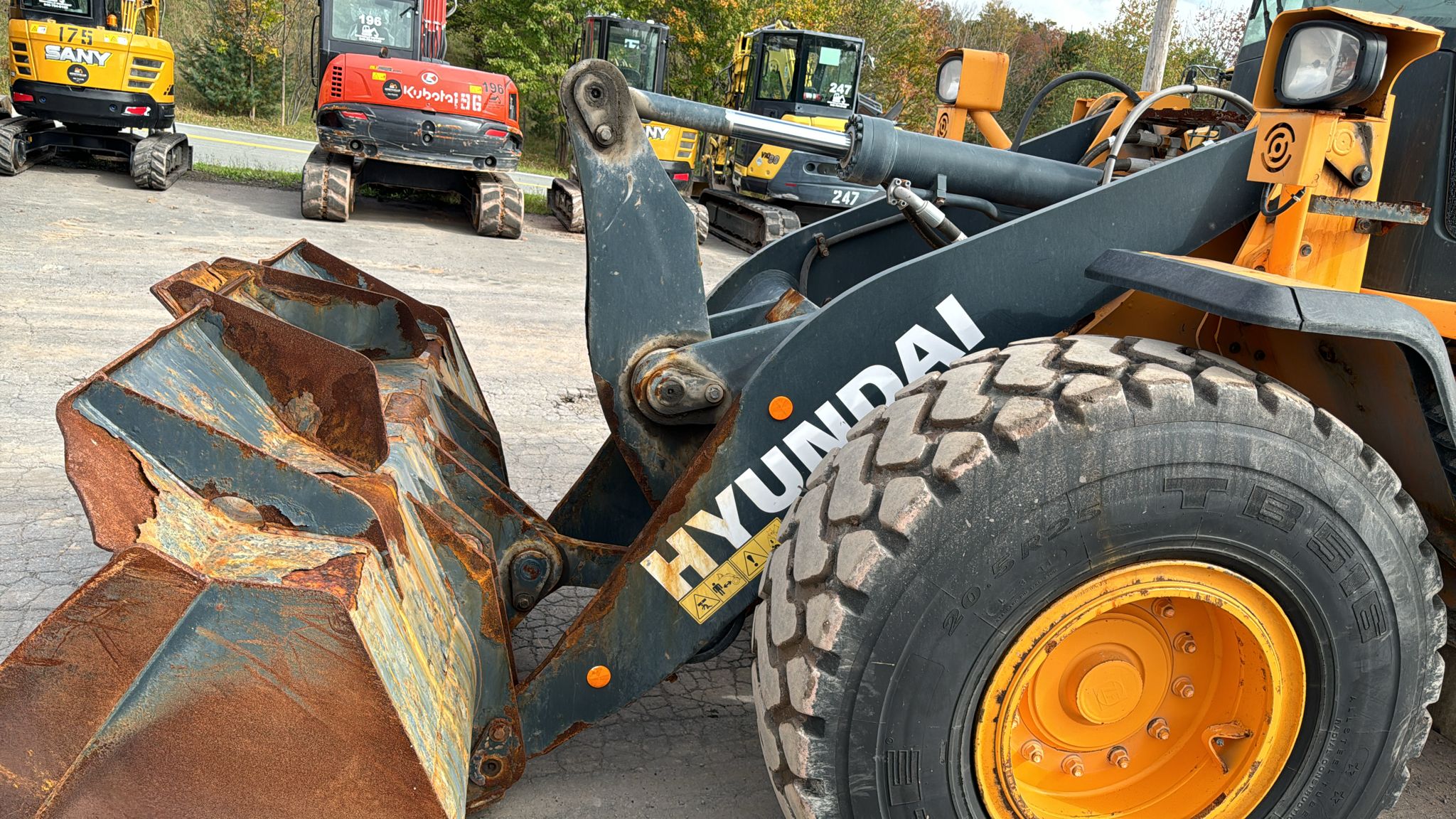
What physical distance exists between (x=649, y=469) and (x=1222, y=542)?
4.13 feet

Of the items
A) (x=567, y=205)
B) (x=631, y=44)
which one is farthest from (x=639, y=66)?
(x=567, y=205)

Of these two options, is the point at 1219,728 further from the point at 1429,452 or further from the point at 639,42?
the point at 639,42

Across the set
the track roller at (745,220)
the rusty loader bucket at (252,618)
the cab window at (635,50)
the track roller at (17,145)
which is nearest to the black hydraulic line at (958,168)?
the rusty loader bucket at (252,618)

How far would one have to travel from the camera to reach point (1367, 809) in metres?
2.20

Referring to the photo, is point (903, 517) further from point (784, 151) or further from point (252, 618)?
point (784, 151)

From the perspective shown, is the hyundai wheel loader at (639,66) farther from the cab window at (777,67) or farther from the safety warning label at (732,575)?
the safety warning label at (732,575)

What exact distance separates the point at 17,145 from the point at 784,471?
14630 mm

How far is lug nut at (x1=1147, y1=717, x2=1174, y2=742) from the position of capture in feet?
7.33

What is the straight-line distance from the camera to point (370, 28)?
14.1 m

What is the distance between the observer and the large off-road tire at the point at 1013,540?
1869mm

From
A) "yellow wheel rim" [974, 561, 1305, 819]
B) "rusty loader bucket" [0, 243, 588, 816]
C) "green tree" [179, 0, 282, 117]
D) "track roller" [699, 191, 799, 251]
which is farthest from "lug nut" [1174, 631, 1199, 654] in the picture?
"green tree" [179, 0, 282, 117]

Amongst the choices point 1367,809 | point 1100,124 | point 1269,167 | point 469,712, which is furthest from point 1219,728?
point 1100,124

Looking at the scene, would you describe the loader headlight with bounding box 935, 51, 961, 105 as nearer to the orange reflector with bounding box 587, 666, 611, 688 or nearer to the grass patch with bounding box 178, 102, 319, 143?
the orange reflector with bounding box 587, 666, 611, 688

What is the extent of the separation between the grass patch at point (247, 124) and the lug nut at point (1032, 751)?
27760 mm
